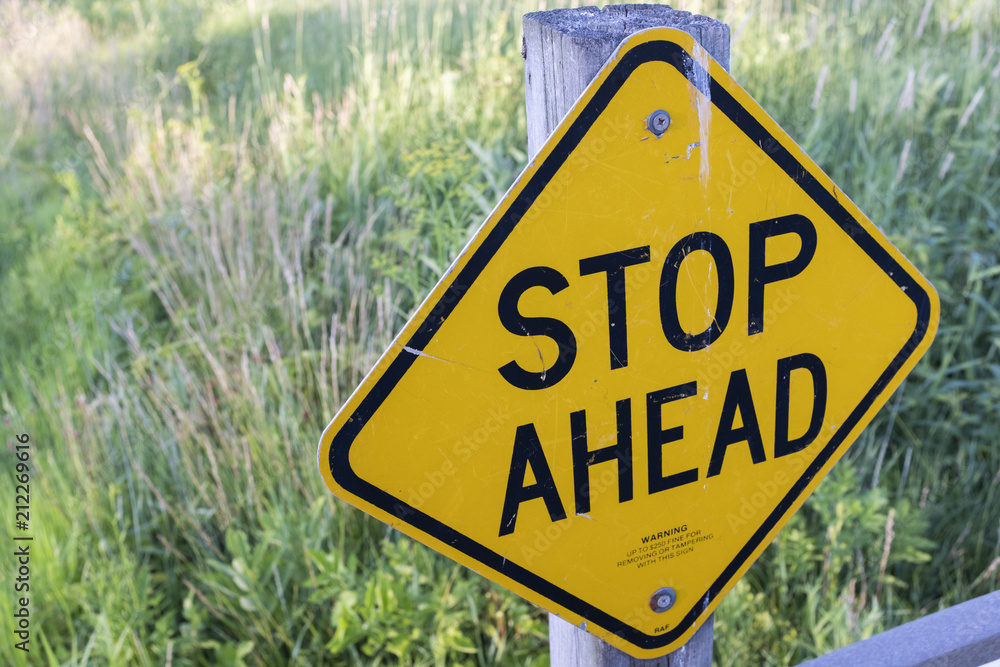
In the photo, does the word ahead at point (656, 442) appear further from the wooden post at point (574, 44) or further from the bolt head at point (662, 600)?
the wooden post at point (574, 44)

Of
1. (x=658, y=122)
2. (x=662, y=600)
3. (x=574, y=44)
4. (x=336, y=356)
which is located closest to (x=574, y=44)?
(x=574, y=44)

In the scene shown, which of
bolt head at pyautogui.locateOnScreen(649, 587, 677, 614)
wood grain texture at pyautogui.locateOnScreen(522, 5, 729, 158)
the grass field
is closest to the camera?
wood grain texture at pyautogui.locateOnScreen(522, 5, 729, 158)

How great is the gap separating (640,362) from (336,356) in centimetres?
160

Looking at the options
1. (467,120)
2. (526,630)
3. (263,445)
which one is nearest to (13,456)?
(263,445)

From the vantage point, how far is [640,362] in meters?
0.99

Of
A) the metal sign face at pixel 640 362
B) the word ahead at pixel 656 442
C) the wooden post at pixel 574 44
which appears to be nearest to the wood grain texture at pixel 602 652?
the metal sign face at pixel 640 362

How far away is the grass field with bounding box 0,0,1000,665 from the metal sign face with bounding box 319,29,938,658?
1.00 metres

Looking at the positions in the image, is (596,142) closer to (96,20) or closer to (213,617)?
(213,617)

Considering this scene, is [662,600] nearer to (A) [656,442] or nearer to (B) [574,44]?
(A) [656,442]

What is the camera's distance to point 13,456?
2631mm

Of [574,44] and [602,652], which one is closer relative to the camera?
[574,44]

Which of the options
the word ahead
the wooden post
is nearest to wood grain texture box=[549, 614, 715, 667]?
the word ahead

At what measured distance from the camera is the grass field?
6.73 feet

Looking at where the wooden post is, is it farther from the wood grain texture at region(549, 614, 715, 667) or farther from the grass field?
the grass field
